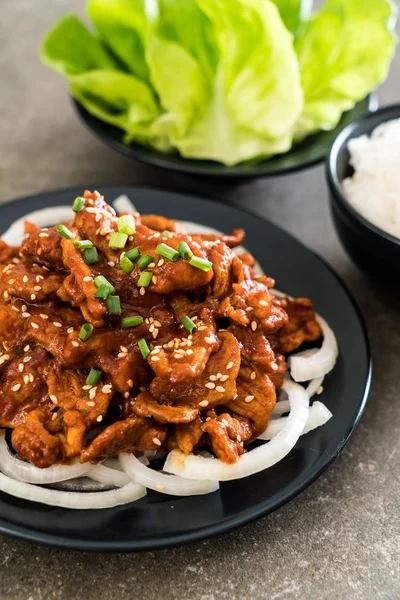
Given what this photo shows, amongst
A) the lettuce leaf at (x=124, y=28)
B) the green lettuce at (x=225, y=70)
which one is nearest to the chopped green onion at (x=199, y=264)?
the green lettuce at (x=225, y=70)

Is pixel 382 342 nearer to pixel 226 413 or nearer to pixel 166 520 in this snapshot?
pixel 226 413

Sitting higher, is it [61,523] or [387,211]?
[387,211]

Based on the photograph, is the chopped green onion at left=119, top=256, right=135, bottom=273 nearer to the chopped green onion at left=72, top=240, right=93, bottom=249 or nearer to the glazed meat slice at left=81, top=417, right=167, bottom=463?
the chopped green onion at left=72, top=240, right=93, bottom=249

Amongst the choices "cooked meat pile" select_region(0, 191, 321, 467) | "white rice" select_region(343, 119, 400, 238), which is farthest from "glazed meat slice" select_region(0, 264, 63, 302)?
"white rice" select_region(343, 119, 400, 238)

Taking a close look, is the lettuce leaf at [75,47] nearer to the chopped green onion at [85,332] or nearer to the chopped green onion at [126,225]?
the chopped green onion at [126,225]

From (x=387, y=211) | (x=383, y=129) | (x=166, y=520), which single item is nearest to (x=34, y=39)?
(x=383, y=129)

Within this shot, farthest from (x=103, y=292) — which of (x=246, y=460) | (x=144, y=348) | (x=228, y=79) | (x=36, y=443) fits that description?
(x=228, y=79)

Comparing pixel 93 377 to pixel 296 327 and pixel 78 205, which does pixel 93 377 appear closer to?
pixel 78 205
